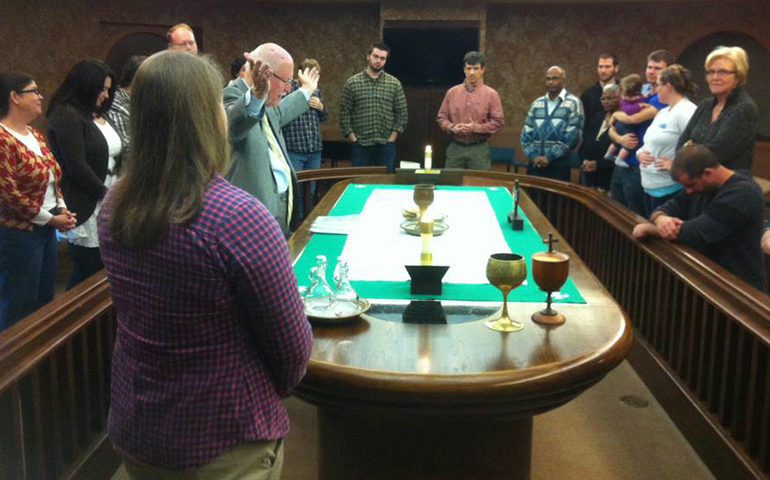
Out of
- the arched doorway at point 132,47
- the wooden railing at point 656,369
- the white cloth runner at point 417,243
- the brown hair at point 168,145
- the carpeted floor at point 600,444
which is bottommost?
the carpeted floor at point 600,444

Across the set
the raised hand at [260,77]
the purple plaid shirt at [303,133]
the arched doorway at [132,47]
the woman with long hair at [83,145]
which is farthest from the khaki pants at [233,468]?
the arched doorway at [132,47]

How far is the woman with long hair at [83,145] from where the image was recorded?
3482 millimetres

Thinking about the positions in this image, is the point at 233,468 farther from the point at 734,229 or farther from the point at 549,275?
the point at 734,229

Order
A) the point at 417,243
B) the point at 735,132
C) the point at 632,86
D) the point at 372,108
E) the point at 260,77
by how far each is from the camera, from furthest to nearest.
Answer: the point at 372,108, the point at 632,86, the point at 735,132, the point at 417,243, the point at 260,77

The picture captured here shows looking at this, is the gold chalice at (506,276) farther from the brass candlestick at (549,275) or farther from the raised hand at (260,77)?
the raised hand at (260,77)

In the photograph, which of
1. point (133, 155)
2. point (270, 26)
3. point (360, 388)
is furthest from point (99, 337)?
point (270, 26)

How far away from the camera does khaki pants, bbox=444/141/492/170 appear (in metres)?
6.50

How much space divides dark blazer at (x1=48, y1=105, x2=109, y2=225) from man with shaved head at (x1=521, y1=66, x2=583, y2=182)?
11.7ft

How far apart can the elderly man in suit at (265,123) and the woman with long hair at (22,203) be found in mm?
835

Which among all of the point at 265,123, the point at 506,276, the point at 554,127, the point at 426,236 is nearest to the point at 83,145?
the point at 265,123

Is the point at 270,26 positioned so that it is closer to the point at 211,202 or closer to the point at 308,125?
the point at 308,125

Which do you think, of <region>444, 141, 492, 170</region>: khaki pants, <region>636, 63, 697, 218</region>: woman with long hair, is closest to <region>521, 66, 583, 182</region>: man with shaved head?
<region>444, 141, 492, 170</region>: khaki pants

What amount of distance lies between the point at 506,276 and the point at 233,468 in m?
0.88

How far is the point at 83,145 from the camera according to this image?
138 inches
